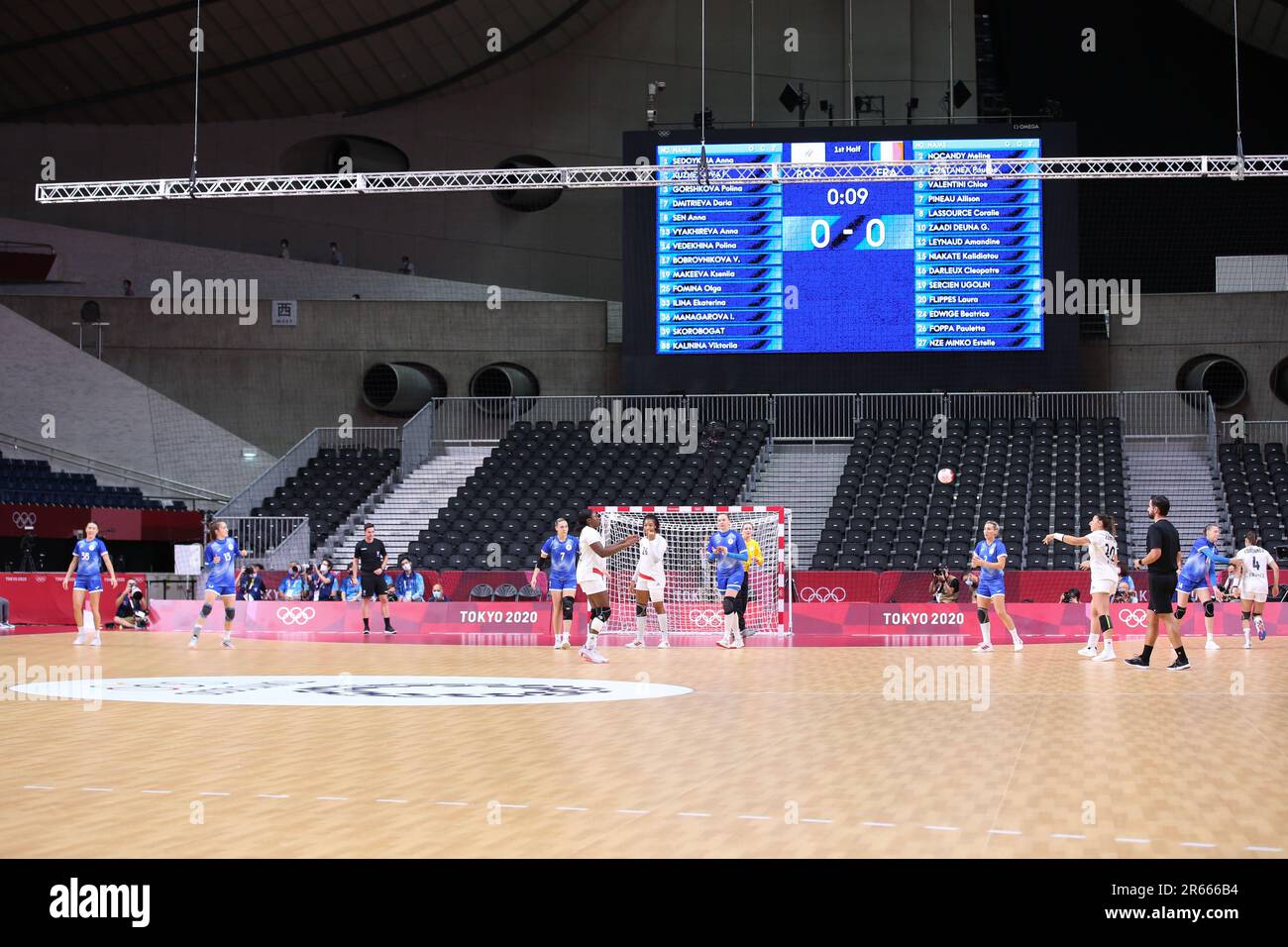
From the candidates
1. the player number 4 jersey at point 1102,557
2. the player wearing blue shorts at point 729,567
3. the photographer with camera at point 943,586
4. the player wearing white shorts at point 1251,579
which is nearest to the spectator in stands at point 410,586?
the player wearing blue shorts at point 729,567

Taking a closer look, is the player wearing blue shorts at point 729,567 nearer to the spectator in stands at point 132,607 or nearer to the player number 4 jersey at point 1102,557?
the player number 4 jersey at point 1102,557

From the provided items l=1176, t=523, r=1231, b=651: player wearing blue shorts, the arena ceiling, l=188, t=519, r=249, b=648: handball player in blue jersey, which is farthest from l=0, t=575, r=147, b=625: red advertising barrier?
l=1176, t=523, r=1231, b=651: player wearing blue shorts

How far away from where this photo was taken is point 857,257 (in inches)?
1216

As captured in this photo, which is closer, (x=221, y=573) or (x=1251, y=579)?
(x=221, y=573)

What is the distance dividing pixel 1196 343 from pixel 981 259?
747cm

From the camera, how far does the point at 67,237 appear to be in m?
37.6

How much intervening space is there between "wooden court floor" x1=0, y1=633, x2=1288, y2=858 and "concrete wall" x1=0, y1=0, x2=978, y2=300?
26.6 meters

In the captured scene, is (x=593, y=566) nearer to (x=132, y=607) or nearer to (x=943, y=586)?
(x=943, y=586)

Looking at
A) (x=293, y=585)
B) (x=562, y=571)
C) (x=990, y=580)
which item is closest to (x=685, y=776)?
(x=562, y=571)

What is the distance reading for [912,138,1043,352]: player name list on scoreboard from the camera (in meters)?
30.7

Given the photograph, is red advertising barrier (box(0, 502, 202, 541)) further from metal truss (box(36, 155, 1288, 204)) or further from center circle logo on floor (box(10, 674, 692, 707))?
center circle logo on floor (box(10, 674, 692, 707))

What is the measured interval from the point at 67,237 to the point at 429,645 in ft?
75.8
